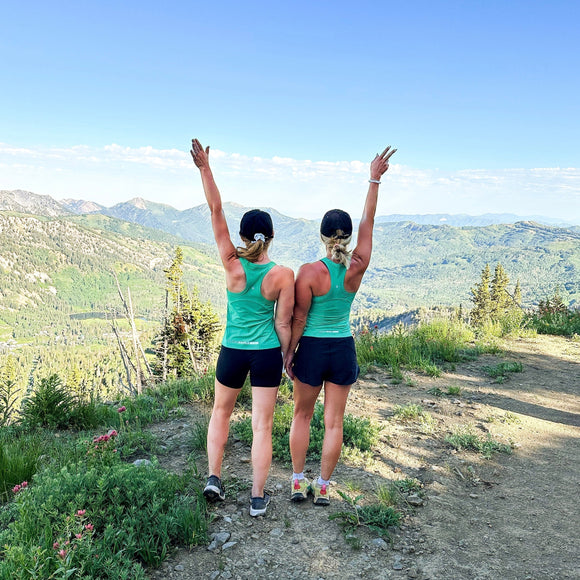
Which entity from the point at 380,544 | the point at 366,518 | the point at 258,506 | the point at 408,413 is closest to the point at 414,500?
the point at 366,518

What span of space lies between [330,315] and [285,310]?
40 centimetres

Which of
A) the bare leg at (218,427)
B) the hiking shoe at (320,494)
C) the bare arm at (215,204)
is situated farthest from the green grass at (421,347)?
the bare arm at (215,204)

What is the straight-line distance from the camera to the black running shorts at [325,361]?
3.76 meters

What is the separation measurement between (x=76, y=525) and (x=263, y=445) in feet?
5.08

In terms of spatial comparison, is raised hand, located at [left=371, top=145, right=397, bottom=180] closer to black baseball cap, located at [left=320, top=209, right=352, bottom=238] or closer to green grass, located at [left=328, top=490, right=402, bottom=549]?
black baseball cap, located at [left=320, top=209, right=352, bottom=238]

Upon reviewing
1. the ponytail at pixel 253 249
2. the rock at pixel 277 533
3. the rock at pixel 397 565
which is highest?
the ponytail at pixel 253 249

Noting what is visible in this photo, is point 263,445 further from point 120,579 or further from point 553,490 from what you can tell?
→ point 553,490

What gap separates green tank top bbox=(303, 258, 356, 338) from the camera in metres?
3.72

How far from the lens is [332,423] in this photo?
4004mm

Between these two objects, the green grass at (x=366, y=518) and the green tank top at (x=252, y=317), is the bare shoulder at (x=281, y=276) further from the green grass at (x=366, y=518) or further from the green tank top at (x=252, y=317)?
the green grass at (x=366, y=518)

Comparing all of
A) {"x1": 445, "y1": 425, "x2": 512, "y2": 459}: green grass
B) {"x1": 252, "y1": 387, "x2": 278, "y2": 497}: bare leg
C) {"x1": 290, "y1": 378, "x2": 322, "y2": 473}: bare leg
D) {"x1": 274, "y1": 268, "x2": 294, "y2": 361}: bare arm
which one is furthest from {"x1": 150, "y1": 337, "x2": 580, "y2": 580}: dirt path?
{"x1": 274, "y1": 268, "x2": 294, "y2": 361}: bare arm

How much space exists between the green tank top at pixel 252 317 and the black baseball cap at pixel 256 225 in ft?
0.76

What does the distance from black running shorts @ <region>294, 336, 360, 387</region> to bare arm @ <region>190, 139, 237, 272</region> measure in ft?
3.27

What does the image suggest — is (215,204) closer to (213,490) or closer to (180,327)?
(213,490)
